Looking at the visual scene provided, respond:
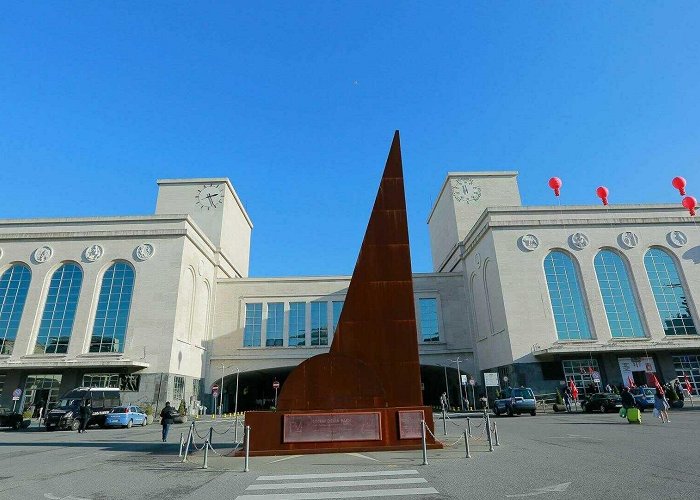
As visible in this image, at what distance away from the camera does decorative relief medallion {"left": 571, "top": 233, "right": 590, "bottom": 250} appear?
38812 mm

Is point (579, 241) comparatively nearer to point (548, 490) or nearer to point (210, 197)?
point (548, 490)

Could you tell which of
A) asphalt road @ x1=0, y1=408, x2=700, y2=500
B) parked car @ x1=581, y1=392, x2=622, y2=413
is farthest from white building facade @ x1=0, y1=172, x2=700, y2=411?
asphalt road @ x1=0, y1=408, x2=700, y2=500

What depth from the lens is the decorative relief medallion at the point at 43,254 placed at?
3912cm

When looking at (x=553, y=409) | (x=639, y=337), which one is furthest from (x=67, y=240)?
(x=639, y=337)

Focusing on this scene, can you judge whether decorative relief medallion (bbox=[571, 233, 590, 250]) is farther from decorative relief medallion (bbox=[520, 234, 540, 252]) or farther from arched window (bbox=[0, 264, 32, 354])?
arched window (bbox=[0, 264, 32, 354])

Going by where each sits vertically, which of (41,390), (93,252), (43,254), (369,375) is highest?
(93,252)

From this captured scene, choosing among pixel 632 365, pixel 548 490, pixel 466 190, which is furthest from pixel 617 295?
pixel 548 490

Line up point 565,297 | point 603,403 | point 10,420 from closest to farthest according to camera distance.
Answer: point 10,420
point 603,403
point 565,297

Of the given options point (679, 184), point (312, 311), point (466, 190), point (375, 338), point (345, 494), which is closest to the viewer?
point (345, 494)

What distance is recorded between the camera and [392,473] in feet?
29.1

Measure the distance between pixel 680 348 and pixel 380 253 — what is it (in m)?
33.3

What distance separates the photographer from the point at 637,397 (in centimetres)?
2577

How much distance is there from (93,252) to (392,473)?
39.8 m

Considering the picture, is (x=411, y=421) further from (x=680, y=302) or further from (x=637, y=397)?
(x=680, y=302)
